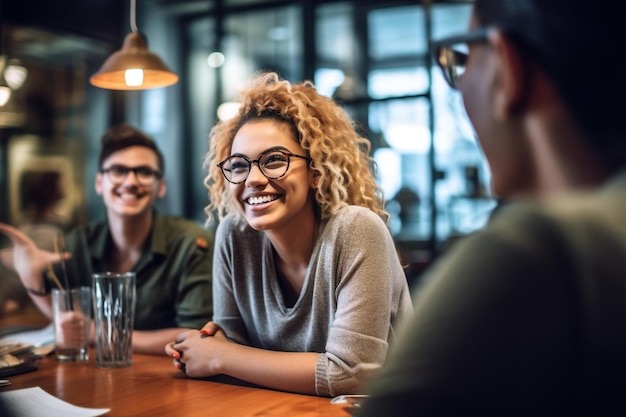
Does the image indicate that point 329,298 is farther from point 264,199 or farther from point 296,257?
point 264,199

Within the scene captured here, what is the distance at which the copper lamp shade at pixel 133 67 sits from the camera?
7.50ft

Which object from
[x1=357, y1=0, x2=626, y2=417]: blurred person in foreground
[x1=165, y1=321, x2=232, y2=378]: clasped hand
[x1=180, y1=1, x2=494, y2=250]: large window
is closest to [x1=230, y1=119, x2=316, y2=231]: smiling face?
[x1=165, y1=321, x2=232, y2=378]: clasped hand

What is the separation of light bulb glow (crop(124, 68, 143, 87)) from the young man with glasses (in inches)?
10.6

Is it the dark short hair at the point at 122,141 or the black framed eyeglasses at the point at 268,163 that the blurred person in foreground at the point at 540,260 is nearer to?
the black framed eyeglasses at the point at 268,163

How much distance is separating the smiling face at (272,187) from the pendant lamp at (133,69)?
620mm

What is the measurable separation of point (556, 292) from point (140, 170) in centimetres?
218

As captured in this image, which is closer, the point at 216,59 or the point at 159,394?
the point at 159,394

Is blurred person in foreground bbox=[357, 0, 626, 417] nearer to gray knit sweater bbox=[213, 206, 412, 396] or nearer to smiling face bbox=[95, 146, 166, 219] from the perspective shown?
gray knit sweater bbox=[213, 206, 412, 396]

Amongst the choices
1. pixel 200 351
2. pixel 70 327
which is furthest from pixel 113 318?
pixel 200 351

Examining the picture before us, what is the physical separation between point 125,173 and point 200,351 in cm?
105

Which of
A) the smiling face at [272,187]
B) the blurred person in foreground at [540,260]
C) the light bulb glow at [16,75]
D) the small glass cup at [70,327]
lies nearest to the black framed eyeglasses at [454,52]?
the blurred person in foreground at [540,260]

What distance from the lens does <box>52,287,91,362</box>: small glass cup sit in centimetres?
192

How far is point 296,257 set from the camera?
1.86 meters

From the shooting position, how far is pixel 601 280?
513 mm
